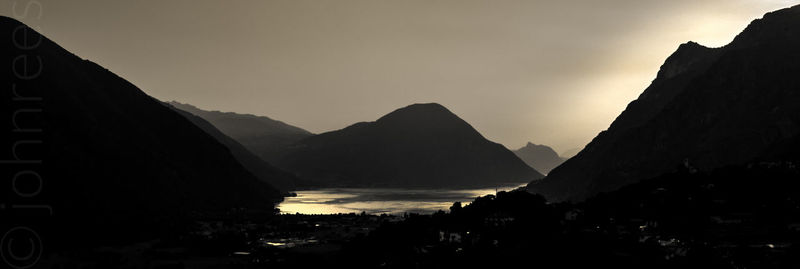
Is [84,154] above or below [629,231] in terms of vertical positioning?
above

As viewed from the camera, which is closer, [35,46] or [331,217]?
[35,46]

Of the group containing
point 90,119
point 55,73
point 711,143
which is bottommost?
point 711,143

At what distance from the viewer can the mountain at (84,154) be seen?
12875cm

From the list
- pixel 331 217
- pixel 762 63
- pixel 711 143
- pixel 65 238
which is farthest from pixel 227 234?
pixel 762 63

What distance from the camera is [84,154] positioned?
14738 cm

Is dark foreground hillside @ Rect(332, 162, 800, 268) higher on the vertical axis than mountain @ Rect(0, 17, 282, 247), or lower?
lower

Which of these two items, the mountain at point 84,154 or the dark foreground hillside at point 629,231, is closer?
the dark foreground hillside at point 629,231

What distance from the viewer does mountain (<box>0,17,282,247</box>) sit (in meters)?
129

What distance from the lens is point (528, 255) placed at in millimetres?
61562

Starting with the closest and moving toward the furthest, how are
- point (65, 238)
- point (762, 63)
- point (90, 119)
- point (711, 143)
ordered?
1. point (65, 238)
2. point (90, 119)
3. point (711, 143)
4. point (762, 63)

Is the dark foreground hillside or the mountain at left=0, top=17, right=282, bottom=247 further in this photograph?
the mountain at left=0, top=17, right=282, bottom=247

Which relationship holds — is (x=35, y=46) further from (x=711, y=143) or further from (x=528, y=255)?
(x=711, y=143)

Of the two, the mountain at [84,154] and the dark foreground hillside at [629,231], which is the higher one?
the mountain at [84,154]

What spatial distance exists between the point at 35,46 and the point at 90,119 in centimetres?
3139
